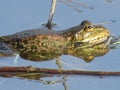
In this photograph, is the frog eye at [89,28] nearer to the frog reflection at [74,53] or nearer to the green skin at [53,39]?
the green skin at [53,39]

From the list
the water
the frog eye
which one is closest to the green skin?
the frog eye

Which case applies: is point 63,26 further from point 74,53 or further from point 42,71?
point 42,71

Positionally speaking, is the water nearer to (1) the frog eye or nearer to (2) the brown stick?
(2) the brown stick

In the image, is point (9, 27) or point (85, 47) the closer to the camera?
point (85, 47)

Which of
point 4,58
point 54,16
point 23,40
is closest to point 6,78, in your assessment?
point 4,58

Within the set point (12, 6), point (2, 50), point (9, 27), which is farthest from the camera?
point (12, 6)

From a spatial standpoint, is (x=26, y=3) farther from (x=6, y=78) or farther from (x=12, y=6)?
(x=6, y=78)

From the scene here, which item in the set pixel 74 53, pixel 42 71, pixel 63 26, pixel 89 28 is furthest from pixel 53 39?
pixel 42 71
